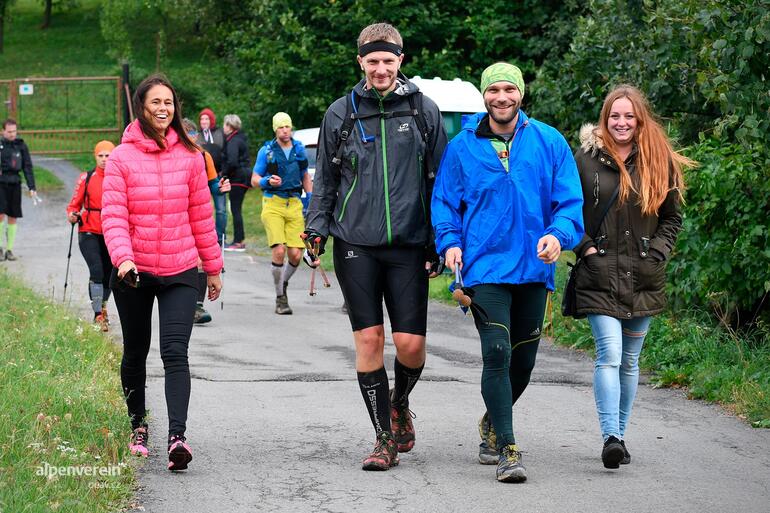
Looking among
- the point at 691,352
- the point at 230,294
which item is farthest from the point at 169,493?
the point at 230,294

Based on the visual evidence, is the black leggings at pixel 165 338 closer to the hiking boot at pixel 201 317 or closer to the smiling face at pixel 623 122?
the smiling face at pixel 623 122

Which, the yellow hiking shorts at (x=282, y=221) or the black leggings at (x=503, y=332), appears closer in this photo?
the black leggings at (x=503, y=332)

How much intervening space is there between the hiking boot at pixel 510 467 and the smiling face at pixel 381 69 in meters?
1.80

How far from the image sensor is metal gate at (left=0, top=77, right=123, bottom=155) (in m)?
35.8

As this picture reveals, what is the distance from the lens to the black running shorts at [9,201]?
1773 cm

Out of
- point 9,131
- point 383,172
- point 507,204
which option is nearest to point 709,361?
point 507,204

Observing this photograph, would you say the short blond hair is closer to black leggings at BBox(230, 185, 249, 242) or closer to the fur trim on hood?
the fur trim on hood

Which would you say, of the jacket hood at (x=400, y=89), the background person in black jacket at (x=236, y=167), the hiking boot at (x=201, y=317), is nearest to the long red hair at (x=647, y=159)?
the jacket hood at (x=400, y=89)

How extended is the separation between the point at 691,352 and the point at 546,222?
3.42 m

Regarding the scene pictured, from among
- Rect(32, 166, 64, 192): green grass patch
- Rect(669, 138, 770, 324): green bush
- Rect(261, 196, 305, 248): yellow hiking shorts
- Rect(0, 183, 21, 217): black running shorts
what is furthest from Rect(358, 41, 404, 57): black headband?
Rect(32, 166, 64, 192): green grass patch

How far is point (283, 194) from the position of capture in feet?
42.4

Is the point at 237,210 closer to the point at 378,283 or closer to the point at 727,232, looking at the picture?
the point at 727,232

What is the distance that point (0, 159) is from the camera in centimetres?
1805

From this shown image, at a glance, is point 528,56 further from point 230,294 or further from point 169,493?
point 169,493
